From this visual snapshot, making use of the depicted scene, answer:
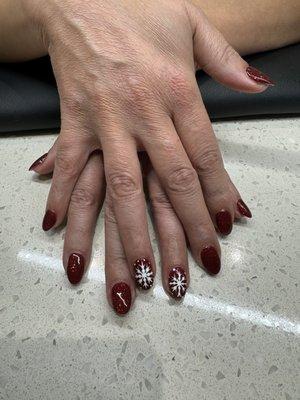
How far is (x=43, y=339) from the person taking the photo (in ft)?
1.66

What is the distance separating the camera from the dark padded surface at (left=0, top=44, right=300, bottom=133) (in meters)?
0.73

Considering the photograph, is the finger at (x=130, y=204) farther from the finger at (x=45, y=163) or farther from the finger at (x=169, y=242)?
the finger at (x=45, y=163)

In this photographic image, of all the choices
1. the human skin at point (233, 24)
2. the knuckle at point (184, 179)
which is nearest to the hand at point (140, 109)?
the knuckle at point (184, 179)

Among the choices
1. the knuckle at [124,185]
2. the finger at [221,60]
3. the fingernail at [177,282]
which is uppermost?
the finger at [221,60]

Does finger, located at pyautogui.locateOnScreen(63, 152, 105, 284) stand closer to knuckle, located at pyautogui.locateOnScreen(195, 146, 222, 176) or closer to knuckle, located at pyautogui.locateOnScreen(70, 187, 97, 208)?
knuckle, located at pyautogui.locateOnScreen(70, 187, 97, 208)

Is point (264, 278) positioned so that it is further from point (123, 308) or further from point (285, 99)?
point (285, 99)

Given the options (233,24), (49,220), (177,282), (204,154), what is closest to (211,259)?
(177,282)

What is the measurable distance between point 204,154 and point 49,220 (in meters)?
0.27

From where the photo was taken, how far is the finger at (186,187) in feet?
1.85

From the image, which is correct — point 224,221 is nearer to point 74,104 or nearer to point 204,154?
point 204,154

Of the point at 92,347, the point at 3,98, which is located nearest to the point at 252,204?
the point at 92,347

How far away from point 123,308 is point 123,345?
0.16 feet

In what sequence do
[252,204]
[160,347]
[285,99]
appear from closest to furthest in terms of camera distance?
[160,347] < [252,204] < [285,99]

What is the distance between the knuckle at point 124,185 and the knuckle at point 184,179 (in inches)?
2.3
